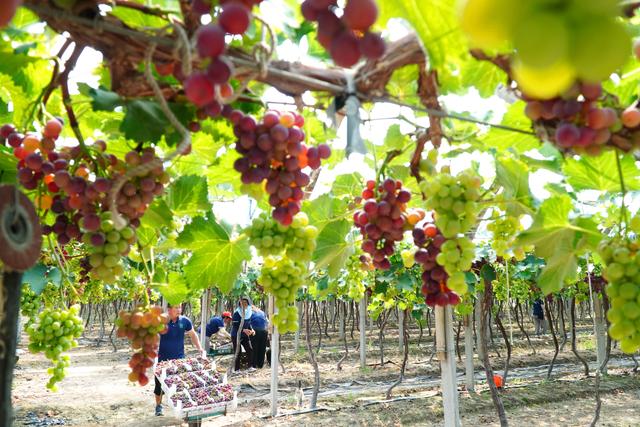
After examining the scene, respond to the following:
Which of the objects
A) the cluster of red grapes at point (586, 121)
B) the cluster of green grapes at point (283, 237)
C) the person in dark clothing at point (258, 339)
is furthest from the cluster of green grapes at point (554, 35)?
the person in dark clothing at point (258, 339)

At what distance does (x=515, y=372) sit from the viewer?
1166cm

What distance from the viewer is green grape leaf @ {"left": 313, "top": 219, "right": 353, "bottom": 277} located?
253 cm

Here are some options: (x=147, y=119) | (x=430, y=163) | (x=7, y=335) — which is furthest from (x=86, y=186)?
(x=430, y=163)

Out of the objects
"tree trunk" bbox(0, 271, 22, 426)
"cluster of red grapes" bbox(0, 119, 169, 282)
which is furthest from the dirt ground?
"tree trunk" bbox(0, 271, 22, 426)

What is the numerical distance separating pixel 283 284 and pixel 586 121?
131 cm

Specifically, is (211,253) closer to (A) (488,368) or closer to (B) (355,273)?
(B) (355,273)

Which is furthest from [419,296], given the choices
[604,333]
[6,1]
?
[6,1]

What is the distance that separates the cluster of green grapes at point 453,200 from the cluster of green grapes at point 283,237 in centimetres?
49

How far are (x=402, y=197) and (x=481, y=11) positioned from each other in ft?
5.35

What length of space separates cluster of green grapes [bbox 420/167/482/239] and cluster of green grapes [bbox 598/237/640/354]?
0.45 metres

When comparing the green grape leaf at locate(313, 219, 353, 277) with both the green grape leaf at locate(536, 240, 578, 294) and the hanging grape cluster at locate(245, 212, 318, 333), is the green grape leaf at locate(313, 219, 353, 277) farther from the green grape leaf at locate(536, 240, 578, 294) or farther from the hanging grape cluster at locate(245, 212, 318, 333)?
the green grape leaf at locate(536, 240, 578, 294)

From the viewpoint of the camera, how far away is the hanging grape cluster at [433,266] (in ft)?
6.08

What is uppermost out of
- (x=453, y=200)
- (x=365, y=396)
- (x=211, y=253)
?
(x=453, y=200)

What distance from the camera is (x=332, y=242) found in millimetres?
2564
